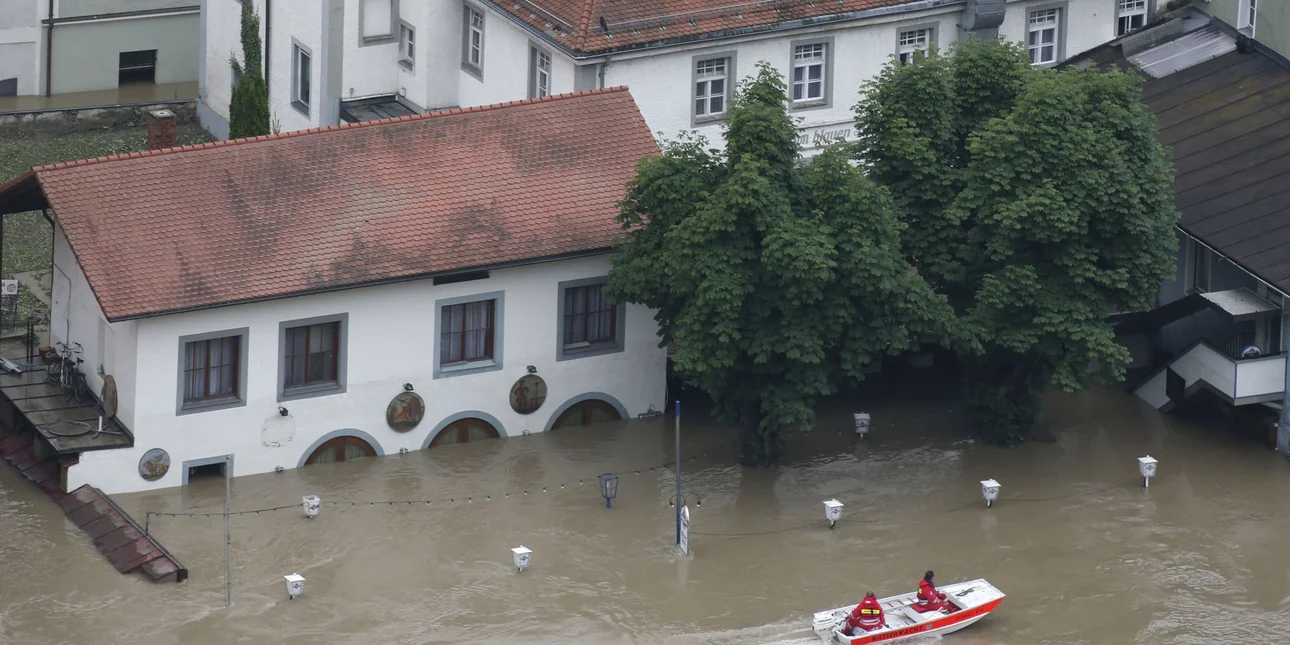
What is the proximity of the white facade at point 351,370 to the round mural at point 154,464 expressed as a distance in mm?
93

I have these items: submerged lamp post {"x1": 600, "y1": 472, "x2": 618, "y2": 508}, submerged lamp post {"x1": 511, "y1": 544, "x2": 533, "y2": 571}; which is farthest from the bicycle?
submerged lamp post {"x1": 600, "y1": 472, "x2": 618, "y2": 508}

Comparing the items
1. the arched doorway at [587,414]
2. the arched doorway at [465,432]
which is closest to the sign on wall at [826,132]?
the arched doorway at [587,414]

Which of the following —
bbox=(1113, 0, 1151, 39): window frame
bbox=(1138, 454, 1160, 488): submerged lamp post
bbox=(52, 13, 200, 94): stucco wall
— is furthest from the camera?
bbox=(52, 13, 200, 94): stucco wall

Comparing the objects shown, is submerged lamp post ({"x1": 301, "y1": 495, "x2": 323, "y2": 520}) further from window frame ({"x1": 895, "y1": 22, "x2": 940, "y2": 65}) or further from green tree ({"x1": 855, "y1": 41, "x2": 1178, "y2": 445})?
window frame ({"x1": 895, "y1": 22, "x2": 940, "y2": 65})

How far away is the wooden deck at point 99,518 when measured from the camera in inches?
1842

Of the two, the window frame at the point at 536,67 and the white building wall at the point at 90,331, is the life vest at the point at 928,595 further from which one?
the window frame at the point at 536,67

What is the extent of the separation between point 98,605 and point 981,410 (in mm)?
18937

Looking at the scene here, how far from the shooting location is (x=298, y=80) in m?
65.6

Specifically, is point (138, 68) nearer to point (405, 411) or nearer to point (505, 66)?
point (505, 66)

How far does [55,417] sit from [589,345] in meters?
10.9

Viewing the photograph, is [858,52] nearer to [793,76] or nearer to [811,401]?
[793,76]

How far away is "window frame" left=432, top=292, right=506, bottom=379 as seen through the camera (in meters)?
52.3

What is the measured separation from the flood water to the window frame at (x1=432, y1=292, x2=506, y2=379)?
1.64m

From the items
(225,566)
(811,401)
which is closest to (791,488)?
(811,401)
